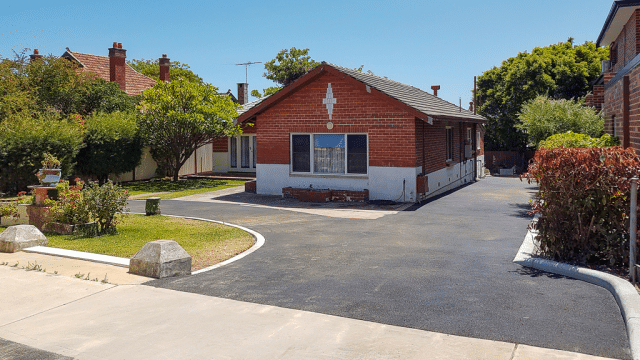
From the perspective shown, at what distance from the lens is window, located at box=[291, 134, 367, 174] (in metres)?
19.5

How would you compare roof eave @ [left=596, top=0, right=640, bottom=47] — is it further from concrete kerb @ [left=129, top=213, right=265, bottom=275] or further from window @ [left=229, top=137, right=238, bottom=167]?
window @ [left=229, top=137, right=238, bottom=167]

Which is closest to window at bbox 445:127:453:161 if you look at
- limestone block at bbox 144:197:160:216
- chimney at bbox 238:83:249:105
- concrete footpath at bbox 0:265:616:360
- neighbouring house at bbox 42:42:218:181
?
limestone block at bbox 144:197:160:216

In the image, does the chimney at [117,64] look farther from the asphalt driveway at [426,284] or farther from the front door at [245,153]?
the asphalt driveway at [426,284]

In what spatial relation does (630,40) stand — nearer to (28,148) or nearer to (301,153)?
(301,153)

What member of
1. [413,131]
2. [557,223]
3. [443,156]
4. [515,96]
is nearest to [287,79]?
[515,96]

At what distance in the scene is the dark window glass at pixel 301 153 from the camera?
66.9 feet

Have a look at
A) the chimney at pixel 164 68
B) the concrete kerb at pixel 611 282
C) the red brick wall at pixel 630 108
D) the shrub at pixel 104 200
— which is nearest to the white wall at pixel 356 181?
the red brick wall at pixel 630 108

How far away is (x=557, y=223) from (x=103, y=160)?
22.4 m

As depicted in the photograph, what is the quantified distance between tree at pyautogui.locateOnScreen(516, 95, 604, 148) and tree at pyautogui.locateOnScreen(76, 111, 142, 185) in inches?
817

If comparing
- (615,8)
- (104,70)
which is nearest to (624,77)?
(615,8)

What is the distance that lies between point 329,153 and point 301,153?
1200mm

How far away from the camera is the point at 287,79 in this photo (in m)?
56.0

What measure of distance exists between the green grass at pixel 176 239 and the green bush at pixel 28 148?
1087 cm

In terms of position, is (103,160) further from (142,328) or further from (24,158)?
(142,328)
